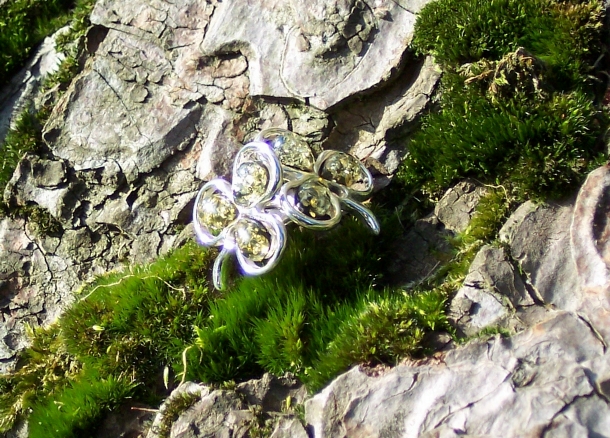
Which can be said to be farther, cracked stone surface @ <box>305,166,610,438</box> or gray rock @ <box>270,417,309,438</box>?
gray rock @ <box>270,417,309,438</box>

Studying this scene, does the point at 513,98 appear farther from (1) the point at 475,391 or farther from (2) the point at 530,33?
(1) the point at 475,391

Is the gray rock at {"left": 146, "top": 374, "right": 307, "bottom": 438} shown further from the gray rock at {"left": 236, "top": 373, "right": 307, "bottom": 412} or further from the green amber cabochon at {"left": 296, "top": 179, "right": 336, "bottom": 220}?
the green amber cabochon at {"left": 296, "top": 179, "right": 336, "bottom": 220}

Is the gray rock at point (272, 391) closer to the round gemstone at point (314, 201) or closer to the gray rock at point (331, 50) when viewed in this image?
the round gemstone at point (314, 201)

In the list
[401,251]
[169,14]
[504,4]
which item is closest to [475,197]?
[401,251]

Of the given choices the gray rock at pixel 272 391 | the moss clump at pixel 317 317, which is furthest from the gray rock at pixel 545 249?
the gray rock at pixel 272 391

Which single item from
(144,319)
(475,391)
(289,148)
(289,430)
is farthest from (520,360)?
(144,319)

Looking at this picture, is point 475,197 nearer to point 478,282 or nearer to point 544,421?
point 478,282

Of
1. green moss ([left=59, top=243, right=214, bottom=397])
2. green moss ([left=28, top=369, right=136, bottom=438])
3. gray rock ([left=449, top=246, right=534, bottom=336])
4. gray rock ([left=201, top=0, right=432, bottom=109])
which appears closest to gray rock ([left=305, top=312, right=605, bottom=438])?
gray rock ([left=449, top=246, right=534, bottom=336])
